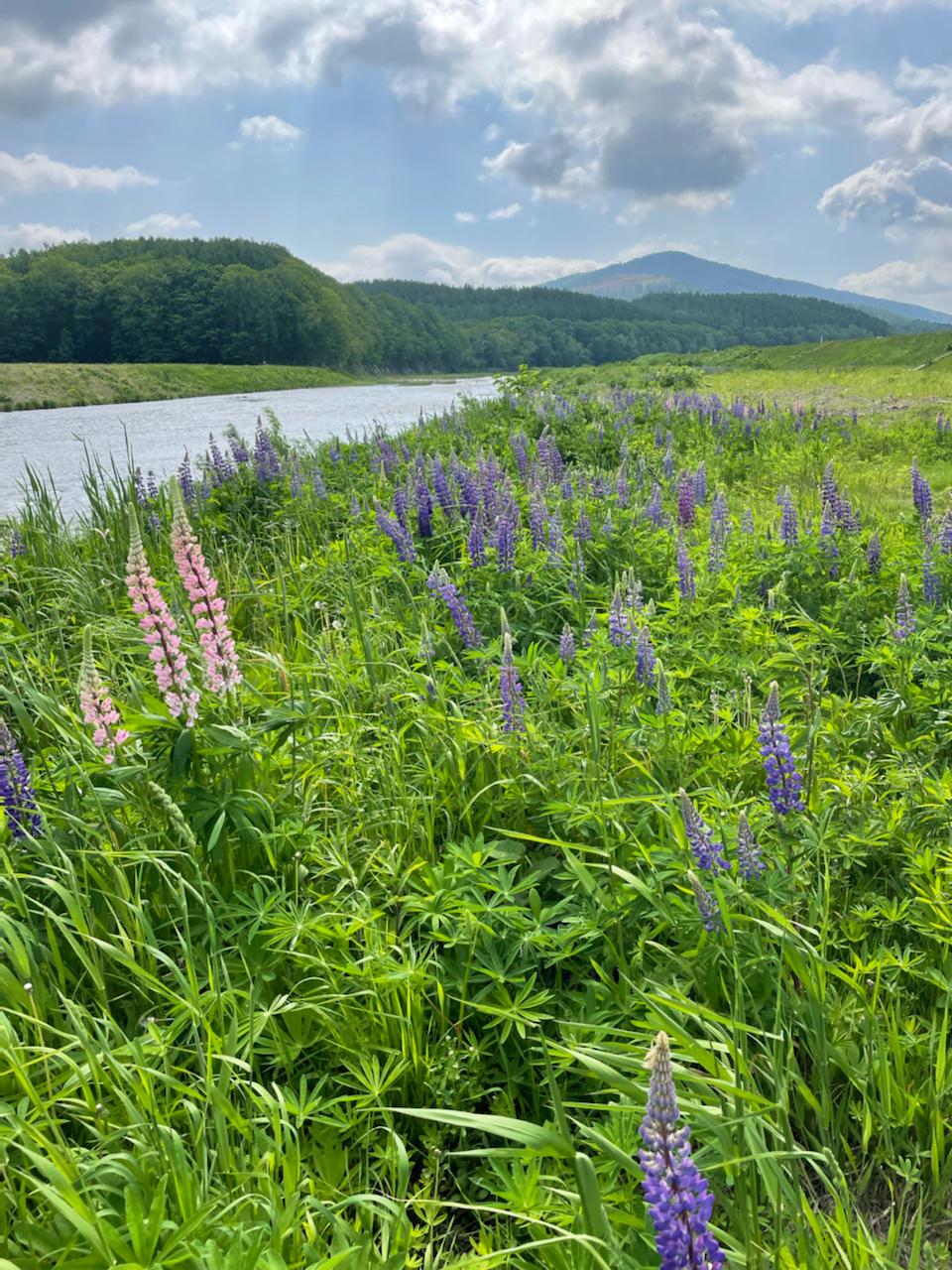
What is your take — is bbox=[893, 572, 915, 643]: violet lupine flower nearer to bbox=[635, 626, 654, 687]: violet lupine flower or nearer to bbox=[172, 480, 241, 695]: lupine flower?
bbox=[635, 626, 654, 687]: violet lupine flower

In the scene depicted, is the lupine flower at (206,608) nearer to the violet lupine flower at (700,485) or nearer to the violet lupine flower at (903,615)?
the violet lupine flower at (903,615)

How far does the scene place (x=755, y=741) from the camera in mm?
2664

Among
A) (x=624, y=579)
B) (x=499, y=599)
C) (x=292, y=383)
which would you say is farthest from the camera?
(x=292, y=383)

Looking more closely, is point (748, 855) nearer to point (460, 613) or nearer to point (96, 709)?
point (96, 709)

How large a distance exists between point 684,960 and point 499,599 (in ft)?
9.03

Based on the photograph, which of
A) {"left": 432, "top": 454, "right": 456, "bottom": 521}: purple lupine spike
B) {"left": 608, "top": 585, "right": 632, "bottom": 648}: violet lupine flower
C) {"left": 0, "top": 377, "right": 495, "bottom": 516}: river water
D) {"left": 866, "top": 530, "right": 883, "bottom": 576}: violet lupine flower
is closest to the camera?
{"left": 608, "top": 585, "right": 632, "bottom": 648}: violet lupine flower

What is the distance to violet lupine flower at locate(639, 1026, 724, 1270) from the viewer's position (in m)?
0.95

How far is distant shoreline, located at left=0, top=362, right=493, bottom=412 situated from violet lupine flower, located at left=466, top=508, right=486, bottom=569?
3005 centimetres

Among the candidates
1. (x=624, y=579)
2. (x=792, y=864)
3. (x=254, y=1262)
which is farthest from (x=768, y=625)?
(x=254, y=1262)

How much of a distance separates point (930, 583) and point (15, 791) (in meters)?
4.56

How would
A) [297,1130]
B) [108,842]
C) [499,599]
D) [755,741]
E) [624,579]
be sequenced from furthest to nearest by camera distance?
[499,599]
[624,579]
[755,741]
[108,842]
[297,1130]

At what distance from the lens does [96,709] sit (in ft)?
7.51

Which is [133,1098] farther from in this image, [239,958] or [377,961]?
[377,961]

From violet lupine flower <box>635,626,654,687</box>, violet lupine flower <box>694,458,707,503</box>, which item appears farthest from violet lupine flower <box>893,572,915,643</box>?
violet lupine flower <box>694,458,707,503</box>
